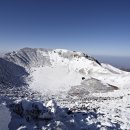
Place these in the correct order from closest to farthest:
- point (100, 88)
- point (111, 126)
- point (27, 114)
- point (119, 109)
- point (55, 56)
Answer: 1. point (27, 114)
2. point (111, 126)
3. point (119, 109)
4. point (100, 88)
5. point (55, 56)

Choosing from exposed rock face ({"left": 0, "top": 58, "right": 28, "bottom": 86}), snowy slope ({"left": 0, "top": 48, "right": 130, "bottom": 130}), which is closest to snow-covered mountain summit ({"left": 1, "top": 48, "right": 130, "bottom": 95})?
snowy slope ({"left": 0, "top": 48, "right": 130, "bottom": 130})

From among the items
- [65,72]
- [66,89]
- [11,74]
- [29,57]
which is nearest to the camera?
[66,89]

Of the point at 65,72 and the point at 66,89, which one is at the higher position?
the point at 65,72

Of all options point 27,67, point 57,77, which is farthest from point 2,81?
point 27,67

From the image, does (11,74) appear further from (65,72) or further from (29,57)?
(29,57)

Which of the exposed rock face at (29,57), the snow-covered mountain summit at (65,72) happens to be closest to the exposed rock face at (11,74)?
the snow-covered mountain summit at (65,72)

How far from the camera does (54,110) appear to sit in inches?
830

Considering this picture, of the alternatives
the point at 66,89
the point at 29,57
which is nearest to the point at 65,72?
the point at 66,89

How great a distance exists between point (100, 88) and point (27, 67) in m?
44.7

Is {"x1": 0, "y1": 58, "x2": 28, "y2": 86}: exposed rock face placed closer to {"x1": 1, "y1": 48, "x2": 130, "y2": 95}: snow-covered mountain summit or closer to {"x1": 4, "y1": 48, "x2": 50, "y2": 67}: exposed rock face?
{"x1": 1, "y1": 48, "x2": 130, "y2": 95}: snow-covered mountain summit

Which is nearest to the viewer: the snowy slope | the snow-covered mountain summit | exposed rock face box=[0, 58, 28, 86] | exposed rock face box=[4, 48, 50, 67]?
the snowy slope

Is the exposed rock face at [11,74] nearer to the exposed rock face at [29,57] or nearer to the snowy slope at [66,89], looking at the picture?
the snowy slope at [66,89]

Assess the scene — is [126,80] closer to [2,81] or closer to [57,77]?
[57,77]

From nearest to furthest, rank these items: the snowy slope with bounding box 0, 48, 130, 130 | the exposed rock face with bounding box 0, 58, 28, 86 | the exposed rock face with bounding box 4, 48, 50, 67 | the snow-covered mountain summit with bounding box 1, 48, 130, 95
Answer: the snowy slope with bounding box 0, 48, 130, 130
the snow-covered mountain summit with bounding box 1, 48, 130, 95
the exposed rock face with bounding box 0, 58, 28, 86
the exposed rock face with bounding box 4, 48, 50, 67
